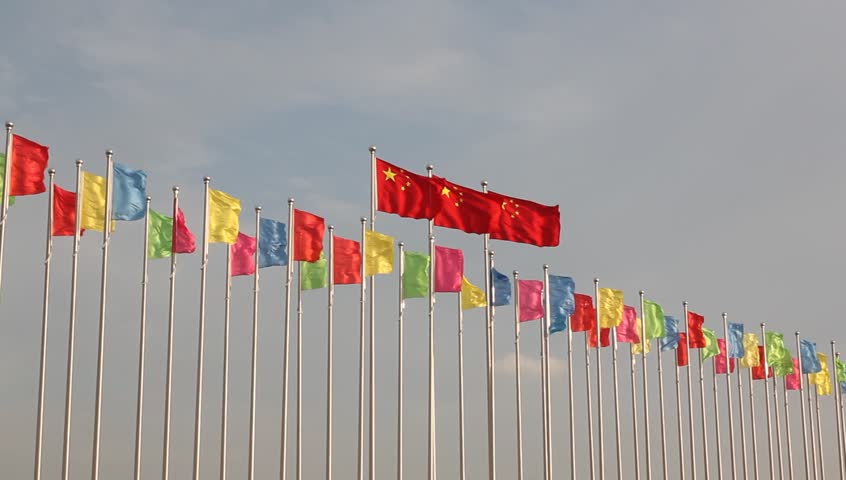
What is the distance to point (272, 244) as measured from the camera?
3925cm

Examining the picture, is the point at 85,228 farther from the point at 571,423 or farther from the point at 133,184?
the point at 571,423

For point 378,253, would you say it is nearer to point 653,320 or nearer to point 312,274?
point 312,274

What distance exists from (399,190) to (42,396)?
1081 cm

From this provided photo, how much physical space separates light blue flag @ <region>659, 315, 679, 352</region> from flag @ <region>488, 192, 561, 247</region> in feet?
66.1

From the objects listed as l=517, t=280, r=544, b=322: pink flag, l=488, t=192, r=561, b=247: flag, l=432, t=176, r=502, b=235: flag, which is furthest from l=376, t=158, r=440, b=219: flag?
l=517, t=280, r=544, b=322: pink flag

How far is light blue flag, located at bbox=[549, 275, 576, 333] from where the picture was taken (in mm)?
44281

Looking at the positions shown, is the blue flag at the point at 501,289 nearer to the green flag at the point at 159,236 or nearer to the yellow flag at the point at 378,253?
the yellow flag at the point at 378,253

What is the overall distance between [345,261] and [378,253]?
2269mm

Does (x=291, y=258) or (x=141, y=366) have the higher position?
(x=291, y=258)

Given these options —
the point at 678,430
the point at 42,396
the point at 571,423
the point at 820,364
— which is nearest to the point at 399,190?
the point at 42,396

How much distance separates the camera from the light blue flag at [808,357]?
210 feet

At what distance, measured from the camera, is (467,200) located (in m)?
34.9

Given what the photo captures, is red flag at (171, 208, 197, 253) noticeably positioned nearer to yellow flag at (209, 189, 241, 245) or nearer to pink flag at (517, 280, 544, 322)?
yellow flag at (209, 189, 241, 245)

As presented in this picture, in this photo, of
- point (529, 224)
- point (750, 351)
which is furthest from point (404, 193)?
point (750, 351)
